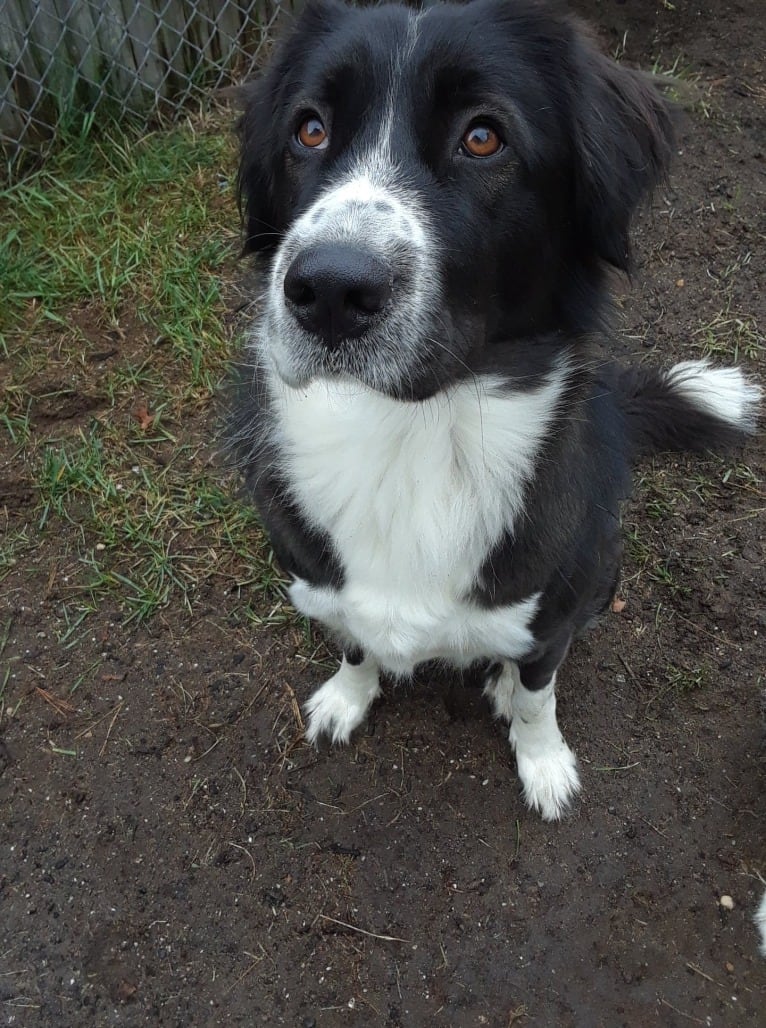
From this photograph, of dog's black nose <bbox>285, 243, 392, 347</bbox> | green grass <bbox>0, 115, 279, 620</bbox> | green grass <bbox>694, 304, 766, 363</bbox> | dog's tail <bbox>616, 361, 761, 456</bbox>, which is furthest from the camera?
green grass <bbox>694, 304, 766, 363</bbox>

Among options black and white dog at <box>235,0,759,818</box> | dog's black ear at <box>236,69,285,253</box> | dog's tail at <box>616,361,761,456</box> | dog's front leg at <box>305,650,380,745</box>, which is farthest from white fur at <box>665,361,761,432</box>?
dog's black ear at <box>236,69,285,253</box>

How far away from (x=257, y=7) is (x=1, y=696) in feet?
11.5

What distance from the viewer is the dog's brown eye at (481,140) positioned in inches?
63.1

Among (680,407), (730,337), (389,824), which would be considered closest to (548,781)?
(389,824)

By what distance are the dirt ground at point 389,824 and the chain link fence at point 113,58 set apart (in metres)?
2.10

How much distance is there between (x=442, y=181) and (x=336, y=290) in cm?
35

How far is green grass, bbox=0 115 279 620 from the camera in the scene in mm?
3078

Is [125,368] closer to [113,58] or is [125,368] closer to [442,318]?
[113,58]

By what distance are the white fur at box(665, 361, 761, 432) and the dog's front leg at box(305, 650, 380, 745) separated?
135cm

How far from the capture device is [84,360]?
3.56m

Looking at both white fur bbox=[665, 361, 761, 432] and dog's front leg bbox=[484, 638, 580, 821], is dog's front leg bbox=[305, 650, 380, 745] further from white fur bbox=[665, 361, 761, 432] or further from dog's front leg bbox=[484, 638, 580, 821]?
white fur bbox=[665, 361, 761, 432]

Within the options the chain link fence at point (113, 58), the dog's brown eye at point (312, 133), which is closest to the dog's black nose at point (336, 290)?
the dog's brown eye at point (312, 133)

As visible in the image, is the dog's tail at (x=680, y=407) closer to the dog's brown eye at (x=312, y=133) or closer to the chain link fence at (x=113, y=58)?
the dog's brown eye at (x=312, y=133)

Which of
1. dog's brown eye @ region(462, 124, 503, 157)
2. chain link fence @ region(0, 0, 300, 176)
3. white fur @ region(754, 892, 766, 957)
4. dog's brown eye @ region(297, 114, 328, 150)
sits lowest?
white fur @ region(754, 892, 766, 957)
